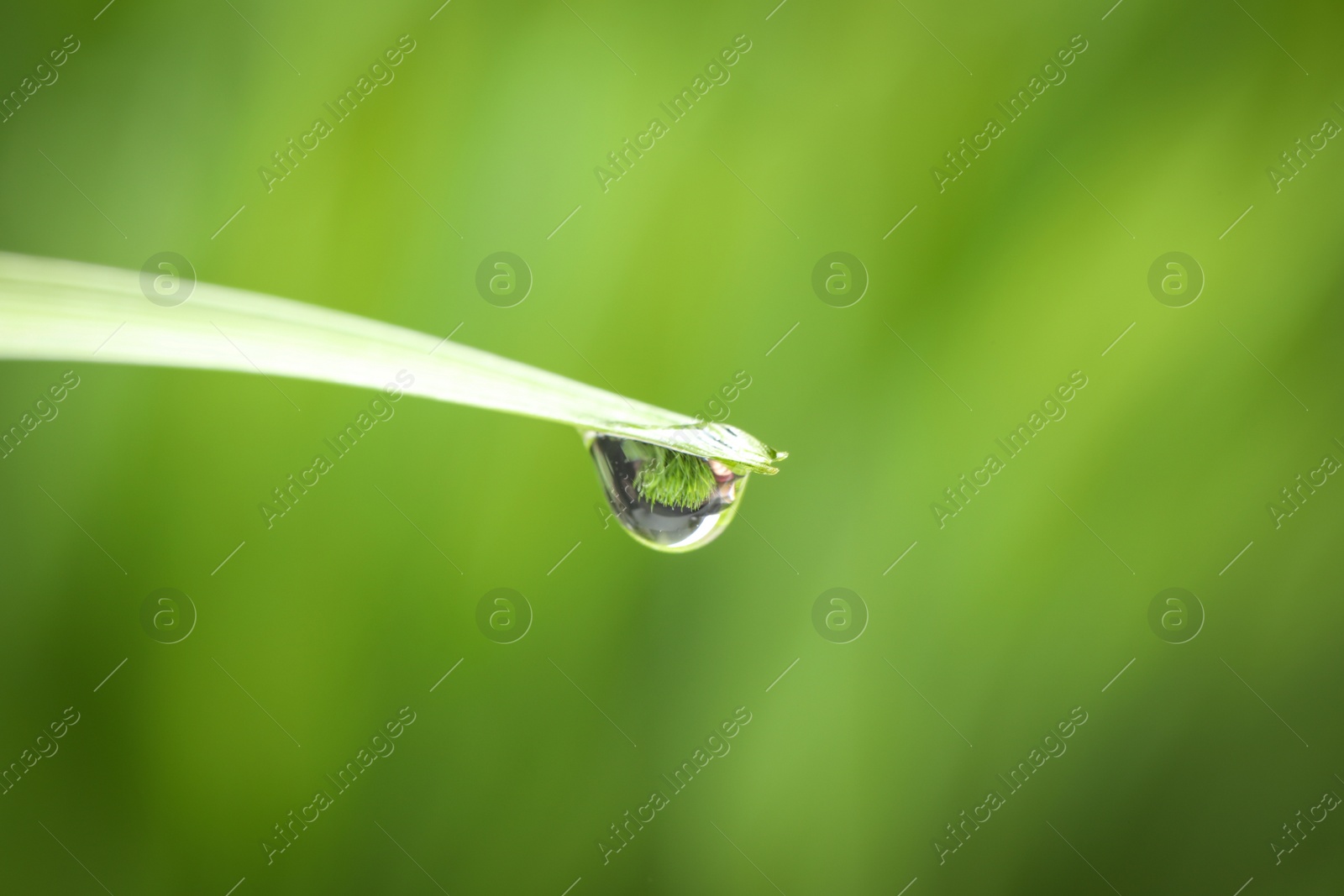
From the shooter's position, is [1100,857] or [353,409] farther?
[1100,857]

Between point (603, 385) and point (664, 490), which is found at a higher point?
point (603, 385)

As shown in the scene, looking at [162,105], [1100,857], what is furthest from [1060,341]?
[162,105]

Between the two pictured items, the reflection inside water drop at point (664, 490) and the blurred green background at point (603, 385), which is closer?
the reflection inside water drop at point (664, 490)

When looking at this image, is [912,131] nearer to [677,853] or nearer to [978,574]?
[978,574]

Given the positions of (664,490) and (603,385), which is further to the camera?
(603,385)
